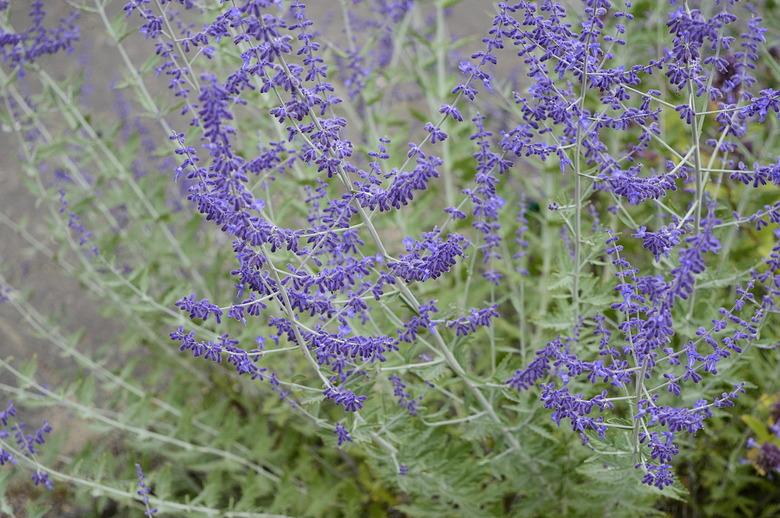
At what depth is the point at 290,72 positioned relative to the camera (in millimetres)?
2574

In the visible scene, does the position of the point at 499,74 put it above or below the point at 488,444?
above

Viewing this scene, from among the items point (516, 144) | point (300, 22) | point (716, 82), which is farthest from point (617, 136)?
point (300, 22)

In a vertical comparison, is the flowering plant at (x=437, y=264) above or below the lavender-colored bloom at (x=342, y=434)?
above

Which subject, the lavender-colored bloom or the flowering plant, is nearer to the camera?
the flowering plant

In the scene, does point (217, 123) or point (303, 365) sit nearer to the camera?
point (217, 123)

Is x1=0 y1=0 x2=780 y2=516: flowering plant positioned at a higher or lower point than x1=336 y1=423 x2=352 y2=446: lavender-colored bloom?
higher

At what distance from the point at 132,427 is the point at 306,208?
153cm

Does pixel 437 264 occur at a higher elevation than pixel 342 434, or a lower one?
higher

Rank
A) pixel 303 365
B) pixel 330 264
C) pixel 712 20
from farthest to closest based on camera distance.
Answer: pixel 303 365 < pixel 330 264 < pixel 712 20

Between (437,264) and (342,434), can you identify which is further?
(342,434)

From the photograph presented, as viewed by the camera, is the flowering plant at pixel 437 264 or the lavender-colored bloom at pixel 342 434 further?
the lavender-colored bloom at pixel 342 434

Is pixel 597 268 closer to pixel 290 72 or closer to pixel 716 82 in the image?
pixel 716 82

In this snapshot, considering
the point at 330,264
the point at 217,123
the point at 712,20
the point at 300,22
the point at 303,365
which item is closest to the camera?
the point at 217,123

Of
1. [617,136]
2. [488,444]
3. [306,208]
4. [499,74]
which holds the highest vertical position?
[499,74]
